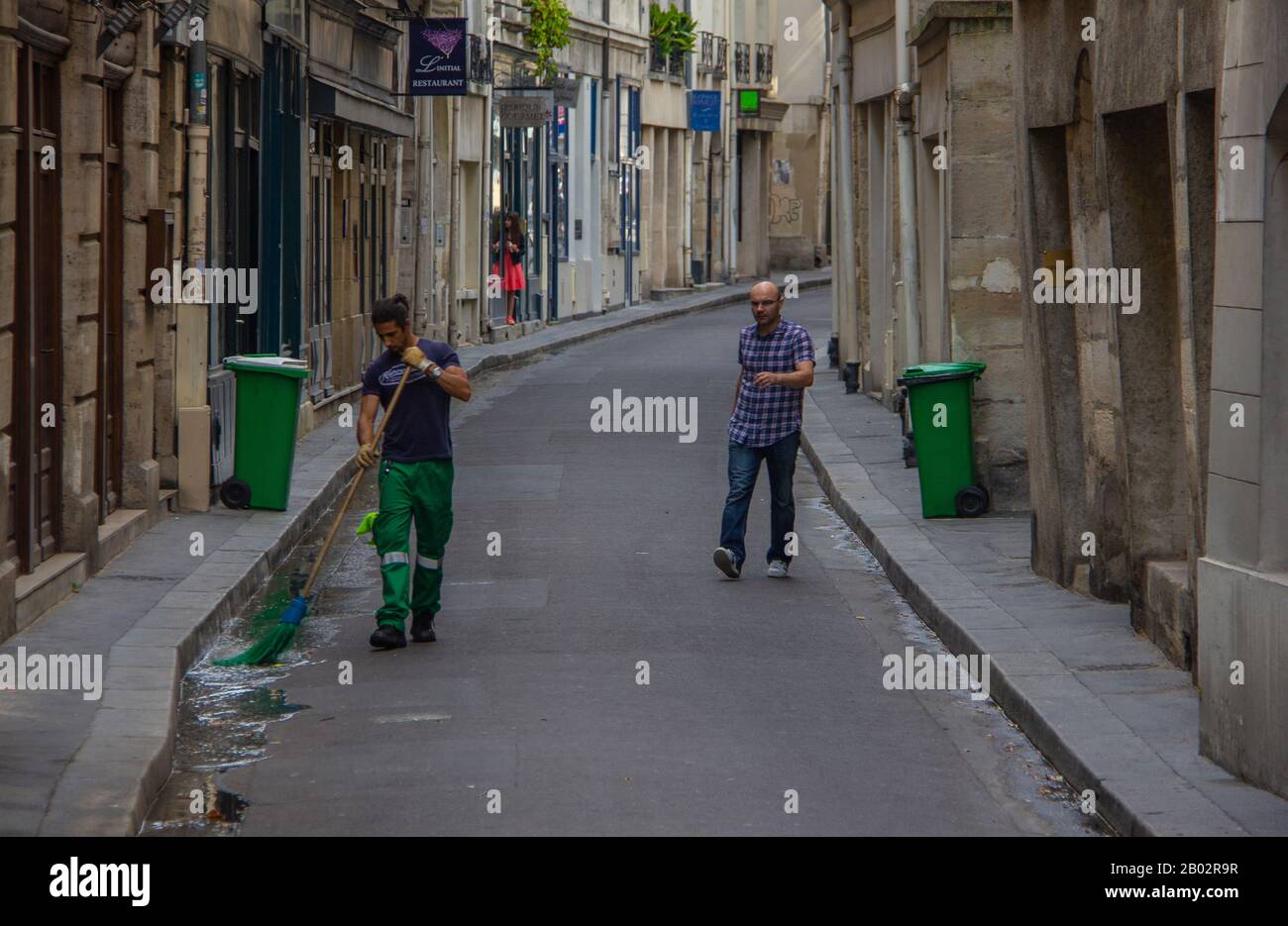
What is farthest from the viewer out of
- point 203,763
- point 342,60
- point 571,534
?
point 342,60

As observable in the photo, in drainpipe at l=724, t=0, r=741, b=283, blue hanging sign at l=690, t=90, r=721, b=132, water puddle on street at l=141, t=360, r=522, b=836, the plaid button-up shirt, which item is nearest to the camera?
water puddle on street at l=141, t=360, r=522, b=836

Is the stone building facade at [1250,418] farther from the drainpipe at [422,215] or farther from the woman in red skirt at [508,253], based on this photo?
the woman in red skirt at [508,253]

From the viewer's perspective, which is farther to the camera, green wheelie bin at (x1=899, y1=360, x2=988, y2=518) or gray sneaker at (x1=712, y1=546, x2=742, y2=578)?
green wheelie bin at (x1=899, y1=360, x2=988, y2=518)

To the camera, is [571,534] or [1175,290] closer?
[1175,290]

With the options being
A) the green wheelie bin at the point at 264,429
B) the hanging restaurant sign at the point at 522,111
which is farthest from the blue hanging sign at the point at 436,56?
the green wheelie bin at the point at 264,429

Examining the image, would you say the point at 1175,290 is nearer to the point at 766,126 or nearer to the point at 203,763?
the point at 203,763

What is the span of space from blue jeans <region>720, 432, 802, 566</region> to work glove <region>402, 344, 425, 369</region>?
2.65m

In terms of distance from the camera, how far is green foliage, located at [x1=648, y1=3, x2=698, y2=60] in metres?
47.6

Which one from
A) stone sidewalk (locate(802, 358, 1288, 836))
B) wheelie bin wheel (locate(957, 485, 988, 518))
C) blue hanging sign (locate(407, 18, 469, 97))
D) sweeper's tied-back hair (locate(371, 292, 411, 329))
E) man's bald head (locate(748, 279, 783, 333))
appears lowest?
stone sidewalk (locate(802, 358, 1288, 836))

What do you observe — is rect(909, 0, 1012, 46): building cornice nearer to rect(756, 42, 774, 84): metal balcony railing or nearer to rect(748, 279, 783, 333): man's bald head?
rect(748, 279, 783, 333): man's bald head

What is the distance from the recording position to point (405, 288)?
1137 inches

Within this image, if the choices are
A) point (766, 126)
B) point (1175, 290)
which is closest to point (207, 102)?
point (1175, 290)

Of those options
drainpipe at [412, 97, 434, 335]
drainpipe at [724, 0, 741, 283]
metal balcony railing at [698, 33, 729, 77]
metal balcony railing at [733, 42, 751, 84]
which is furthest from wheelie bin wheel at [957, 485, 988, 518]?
metal balcony railing at [733, 42, 751, 84]
